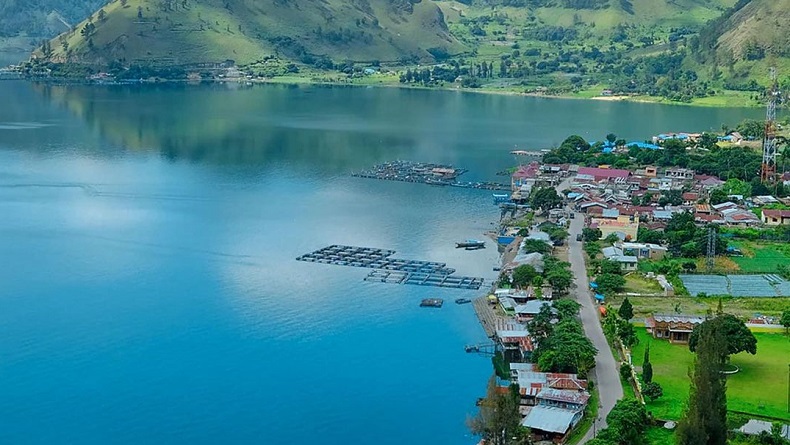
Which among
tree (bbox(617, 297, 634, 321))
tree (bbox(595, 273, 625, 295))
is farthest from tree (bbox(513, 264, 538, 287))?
tree (bbox(617, 297, 634, 321))

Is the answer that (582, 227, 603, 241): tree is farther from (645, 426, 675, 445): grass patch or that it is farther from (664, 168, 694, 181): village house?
(645, 426, 675, 445): grass patch

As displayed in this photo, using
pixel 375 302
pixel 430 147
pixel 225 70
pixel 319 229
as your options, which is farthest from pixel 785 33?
pixel 375 302

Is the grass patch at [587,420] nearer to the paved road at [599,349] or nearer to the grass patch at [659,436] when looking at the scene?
the paved road at [599,349]

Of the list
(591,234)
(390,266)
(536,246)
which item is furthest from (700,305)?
(390,266)

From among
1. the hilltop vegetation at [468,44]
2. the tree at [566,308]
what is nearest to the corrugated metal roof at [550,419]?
the tree at [566,308]

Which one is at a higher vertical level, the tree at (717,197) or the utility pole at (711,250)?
the tree at (717,197)

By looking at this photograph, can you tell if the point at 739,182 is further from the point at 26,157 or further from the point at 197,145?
the point at 26,157
